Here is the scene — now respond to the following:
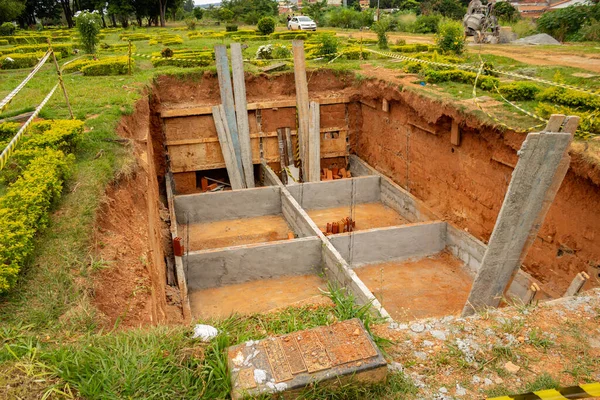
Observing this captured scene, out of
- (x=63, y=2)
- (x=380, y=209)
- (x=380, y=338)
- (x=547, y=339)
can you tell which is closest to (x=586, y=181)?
(x=547, y=339)

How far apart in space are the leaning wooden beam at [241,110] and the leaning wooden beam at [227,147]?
0.88 ft

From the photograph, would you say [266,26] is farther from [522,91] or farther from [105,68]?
[522,91]

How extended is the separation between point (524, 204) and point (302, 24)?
25727 mm

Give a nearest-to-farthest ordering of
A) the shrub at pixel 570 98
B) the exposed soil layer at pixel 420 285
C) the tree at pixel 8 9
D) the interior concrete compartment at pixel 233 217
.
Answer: the shrub at pixel 570 98, the exposed soil layer at pixel 420 285, the interior concrete compartment at pixel 233 217, the tree at pixel 8 9

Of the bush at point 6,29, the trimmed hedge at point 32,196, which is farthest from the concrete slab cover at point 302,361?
the bush at point 6,29

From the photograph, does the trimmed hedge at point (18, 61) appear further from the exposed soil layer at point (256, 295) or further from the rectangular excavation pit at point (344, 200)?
the exposed soil layer at point (256, 295)

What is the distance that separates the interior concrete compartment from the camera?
1043 cm

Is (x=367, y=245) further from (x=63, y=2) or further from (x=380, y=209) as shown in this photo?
(x=63, y=2)

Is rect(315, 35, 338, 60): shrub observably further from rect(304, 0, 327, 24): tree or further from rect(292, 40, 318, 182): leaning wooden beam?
rect(304, 0, 327, 24): tree

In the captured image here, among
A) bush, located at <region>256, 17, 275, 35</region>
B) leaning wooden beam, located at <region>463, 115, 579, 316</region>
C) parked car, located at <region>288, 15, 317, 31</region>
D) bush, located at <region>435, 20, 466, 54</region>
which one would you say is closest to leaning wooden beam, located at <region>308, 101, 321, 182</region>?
bush, located at <region>435, 20, 466, 54</region>

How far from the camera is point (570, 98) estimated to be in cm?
788

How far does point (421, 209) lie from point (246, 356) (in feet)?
25.6

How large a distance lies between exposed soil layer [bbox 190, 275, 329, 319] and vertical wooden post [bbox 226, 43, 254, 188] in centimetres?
507

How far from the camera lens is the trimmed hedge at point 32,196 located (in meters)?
4.01
